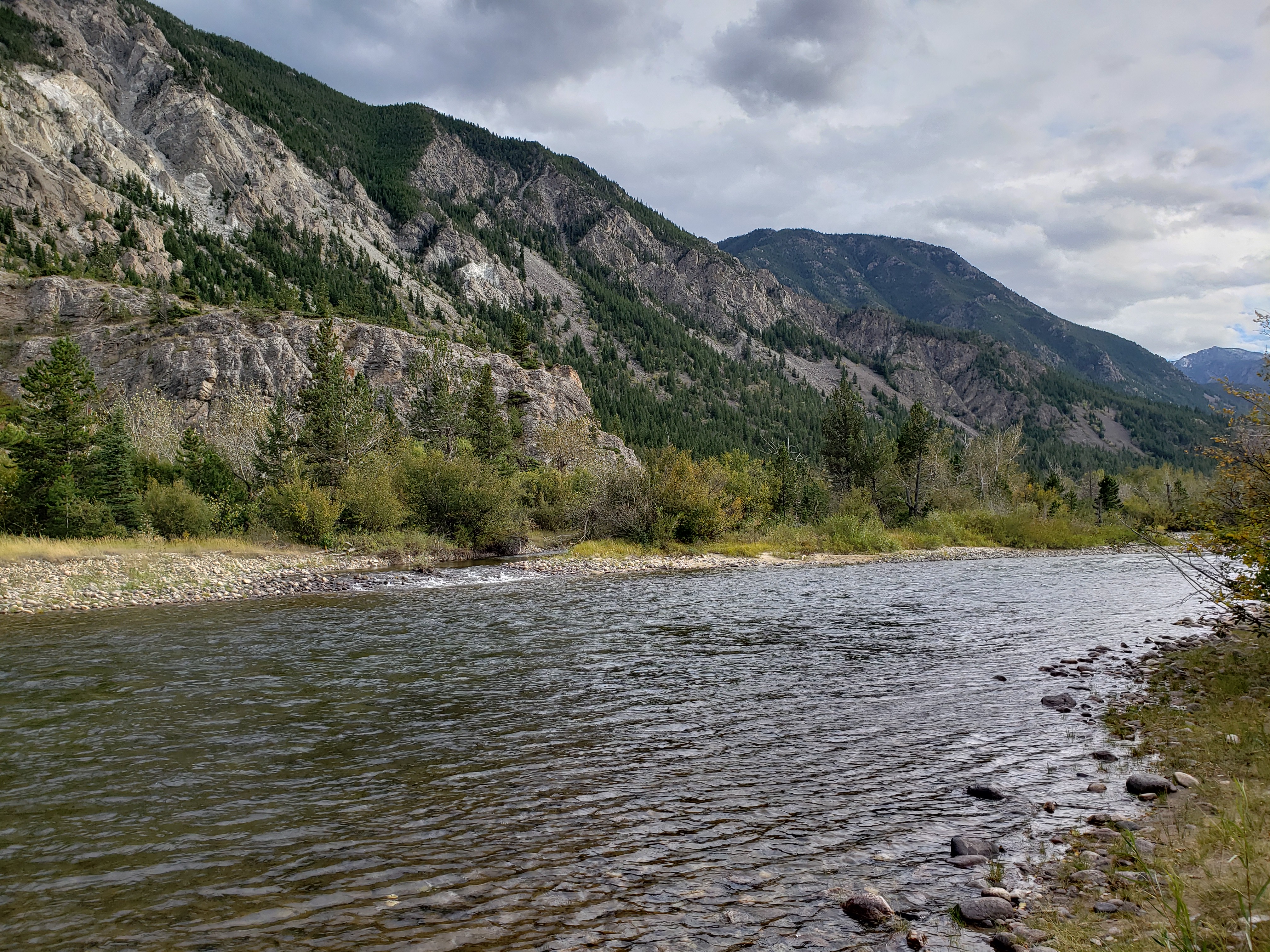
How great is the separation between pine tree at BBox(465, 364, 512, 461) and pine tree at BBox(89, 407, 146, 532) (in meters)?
38.3

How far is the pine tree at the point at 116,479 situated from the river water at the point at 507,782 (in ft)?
68.9

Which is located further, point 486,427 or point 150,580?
point 486,427

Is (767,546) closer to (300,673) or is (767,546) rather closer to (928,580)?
(928,580)

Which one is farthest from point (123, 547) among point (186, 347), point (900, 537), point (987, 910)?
point (186, 347)

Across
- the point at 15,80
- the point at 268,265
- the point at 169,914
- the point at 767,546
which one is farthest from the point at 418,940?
the point at 15,80

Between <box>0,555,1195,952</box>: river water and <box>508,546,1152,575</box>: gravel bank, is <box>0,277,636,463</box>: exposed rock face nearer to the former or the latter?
<box>508,546,1152,575</box>: gravel bank

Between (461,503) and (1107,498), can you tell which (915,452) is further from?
(461,503)

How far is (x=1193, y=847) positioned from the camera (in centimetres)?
565

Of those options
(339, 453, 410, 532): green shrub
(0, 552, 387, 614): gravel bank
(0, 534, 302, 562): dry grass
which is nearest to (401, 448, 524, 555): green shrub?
(339, 453, 410, 532): green shrub

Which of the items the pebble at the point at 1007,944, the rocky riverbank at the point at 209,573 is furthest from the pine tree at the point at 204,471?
the pebble at the point at 1007,944

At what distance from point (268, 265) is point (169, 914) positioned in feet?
511

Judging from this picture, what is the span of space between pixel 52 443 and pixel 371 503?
1714cm

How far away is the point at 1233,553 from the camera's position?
10805mm

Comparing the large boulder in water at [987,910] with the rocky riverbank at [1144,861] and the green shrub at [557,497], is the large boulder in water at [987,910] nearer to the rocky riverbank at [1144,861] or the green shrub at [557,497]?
the rocky riverbank at [1144,861]
